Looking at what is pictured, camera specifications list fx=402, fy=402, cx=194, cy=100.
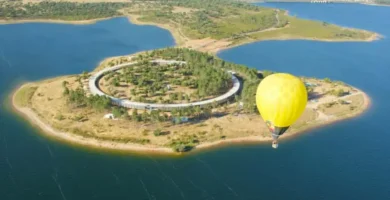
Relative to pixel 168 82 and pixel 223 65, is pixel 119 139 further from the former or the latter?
pixel 223 65

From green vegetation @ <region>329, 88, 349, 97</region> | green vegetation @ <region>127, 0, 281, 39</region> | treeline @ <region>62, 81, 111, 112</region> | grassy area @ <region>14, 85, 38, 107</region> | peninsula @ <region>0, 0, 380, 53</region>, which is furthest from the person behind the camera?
green vegetation @ <region>127, 0, 281, 39</region>

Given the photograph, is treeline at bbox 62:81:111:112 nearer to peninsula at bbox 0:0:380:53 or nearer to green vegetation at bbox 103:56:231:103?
green vegetation at bbox 103:56:231:103

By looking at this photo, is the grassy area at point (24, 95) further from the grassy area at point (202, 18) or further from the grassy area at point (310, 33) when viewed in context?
the grassy area at point (310, 33)

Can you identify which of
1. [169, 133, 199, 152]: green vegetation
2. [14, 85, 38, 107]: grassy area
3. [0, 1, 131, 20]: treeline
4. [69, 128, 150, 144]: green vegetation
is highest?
[0, 1, 131, 20]: treeline

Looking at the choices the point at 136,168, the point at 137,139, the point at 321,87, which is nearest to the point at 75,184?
the point at 136,168

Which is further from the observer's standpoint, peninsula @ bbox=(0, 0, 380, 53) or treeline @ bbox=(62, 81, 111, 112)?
peninsula @ bbox=(0, 0, 380, 53)

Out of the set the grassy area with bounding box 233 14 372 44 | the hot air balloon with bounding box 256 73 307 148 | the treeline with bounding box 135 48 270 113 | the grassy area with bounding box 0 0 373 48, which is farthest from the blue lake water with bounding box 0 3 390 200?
the grassy area with bounding box 0 0 373 48

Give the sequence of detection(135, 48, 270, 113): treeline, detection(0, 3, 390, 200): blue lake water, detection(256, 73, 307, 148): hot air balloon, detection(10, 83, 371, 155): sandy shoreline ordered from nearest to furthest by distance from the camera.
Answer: detection(256, 73, 307, 148): hot air balloon
detection(0, 3, 390, 200): blue lake water
detection(10, 83, 371, 155): sandy shoreline
detection(135, 48, 270, 113): treeline

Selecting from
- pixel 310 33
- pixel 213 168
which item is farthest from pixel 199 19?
pixel 213 168
